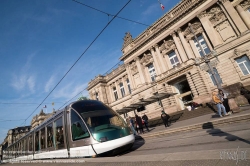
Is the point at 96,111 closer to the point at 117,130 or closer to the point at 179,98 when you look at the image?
the point at 117,130

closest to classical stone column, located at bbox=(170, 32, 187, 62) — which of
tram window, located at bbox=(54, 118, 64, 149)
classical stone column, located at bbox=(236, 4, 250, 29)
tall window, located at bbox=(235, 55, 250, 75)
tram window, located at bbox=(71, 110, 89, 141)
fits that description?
tall window, located at bbox=(235, 55, 250, 75)

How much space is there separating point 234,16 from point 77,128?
22723 millimetres

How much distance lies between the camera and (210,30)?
64.5ft

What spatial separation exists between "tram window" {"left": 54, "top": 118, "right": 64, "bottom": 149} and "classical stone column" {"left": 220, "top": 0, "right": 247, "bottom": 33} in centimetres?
2233

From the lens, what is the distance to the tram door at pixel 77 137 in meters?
6.09

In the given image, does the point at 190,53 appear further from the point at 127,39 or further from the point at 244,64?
the point at 127,39

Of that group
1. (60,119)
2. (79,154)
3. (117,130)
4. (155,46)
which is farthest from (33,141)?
(155,46)

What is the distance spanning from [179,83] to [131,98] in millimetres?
11175

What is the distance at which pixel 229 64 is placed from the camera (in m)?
18.0

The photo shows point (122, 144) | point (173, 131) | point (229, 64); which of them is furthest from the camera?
point (229, 64)

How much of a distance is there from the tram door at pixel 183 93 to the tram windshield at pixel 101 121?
1787 centimetres

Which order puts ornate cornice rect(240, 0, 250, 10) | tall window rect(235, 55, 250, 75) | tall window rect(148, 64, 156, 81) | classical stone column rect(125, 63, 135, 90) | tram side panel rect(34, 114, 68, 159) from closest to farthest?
tram side panel rect(34, 114, 68, 159)
tall window rect(235, 55, 250, 75)
ornate cornice rect(240, 0, 250, 10)
tall window rect(148, 64, 156, 81)
classical stone column rect(125, 63, 135, 90)

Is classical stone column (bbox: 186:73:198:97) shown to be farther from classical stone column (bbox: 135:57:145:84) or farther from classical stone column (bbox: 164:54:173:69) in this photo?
classical stone column (bbox: 135:57:145:84)

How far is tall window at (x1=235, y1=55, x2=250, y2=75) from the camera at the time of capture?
16922 millimetres
